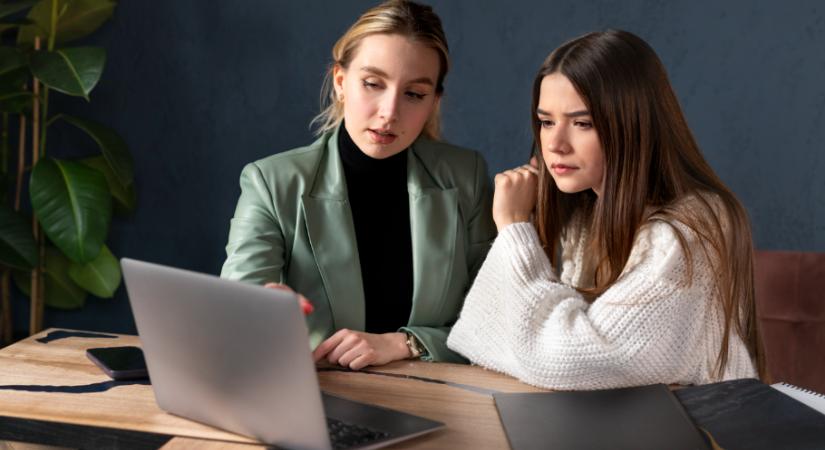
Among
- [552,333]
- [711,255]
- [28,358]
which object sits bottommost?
[28,358]

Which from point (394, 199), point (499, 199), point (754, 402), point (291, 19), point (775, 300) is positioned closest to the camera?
point (754, 402)

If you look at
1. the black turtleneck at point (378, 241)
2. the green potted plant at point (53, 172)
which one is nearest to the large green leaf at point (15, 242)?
the green potted plant at point (53, 172)

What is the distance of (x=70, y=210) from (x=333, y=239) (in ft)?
4.15

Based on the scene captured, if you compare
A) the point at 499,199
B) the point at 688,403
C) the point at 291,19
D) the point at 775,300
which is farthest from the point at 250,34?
the point at 688,403

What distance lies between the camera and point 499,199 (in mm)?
1669

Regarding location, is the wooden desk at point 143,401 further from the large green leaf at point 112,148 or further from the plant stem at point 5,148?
the plant stem at point 5,148

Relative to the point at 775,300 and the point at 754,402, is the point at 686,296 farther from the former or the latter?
the point at 775,300

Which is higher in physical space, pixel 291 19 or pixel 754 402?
pixel 291 19

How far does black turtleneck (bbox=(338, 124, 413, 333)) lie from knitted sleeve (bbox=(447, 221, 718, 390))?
0.95ft

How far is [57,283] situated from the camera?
9.96 ft

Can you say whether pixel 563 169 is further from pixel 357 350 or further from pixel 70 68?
pixel 70 68

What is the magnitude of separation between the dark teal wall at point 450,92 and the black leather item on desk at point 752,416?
143 cm

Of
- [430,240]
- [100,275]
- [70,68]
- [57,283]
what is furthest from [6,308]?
[430,240]

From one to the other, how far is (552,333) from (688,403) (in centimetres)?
22
